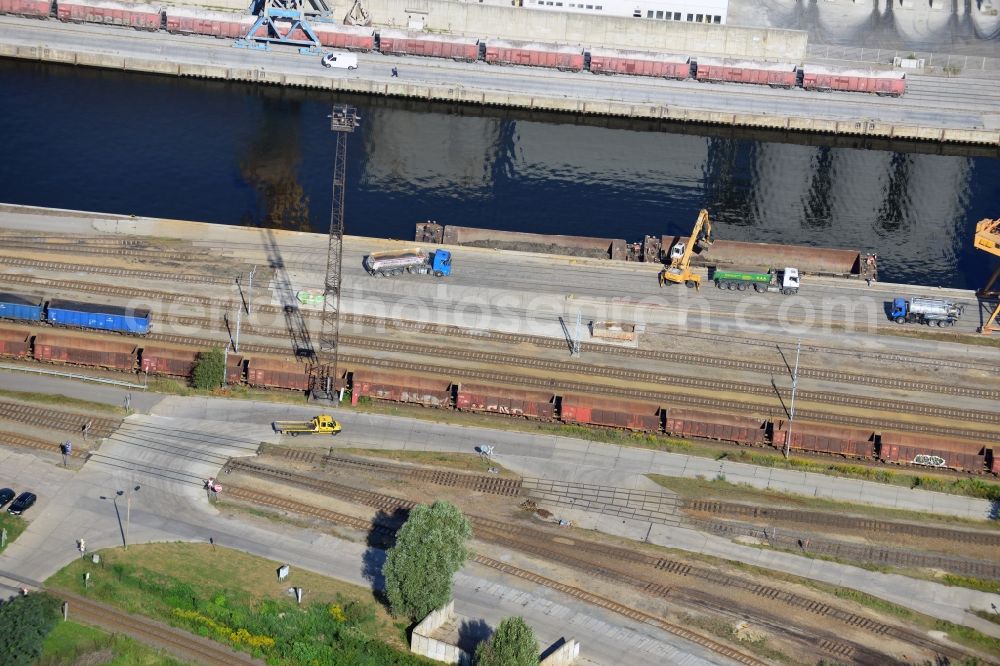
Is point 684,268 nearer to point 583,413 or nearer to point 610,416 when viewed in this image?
point 610,416

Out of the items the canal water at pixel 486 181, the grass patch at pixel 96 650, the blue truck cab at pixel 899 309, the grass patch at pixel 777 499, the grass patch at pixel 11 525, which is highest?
the canal water at pixel 486 181

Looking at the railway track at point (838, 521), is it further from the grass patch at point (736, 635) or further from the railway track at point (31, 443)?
the railway track at point (31, 443)

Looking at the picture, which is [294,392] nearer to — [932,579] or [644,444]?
[644,444]

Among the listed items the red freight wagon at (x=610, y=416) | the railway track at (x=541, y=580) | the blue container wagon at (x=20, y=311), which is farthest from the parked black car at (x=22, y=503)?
the red freight wagon at (x=610, y=416)

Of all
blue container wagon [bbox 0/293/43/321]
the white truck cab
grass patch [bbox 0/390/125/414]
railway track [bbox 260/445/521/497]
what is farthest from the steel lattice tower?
the white truck cab

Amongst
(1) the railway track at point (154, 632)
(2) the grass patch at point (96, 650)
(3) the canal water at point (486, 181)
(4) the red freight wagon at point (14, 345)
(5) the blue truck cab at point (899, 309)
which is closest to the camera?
(2) the grass patch at point (96, 650)

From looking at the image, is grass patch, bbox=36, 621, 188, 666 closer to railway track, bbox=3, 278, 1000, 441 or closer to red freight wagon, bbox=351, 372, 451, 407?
red freight wagon, bbox=351, 372, 451, 407

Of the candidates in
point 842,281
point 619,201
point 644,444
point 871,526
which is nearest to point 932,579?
point 871,526
